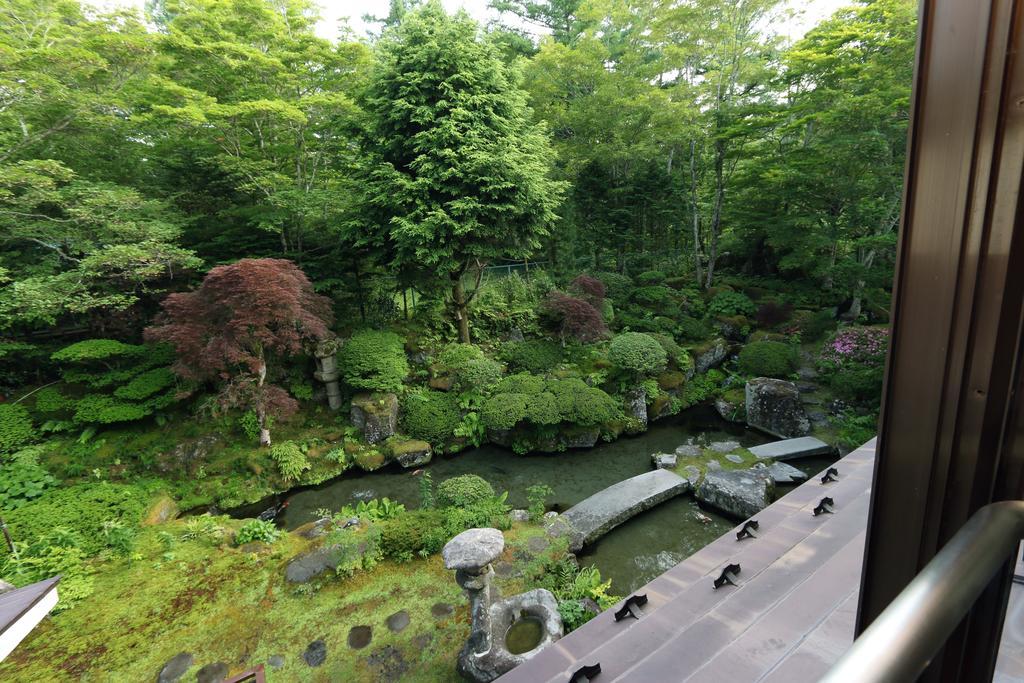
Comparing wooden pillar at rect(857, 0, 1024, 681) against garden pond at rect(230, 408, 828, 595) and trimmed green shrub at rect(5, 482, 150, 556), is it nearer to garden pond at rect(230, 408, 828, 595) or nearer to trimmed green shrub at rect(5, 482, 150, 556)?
garden pond at rect(230, 408, 828, 595)

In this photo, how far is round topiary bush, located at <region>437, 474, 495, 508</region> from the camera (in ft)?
14.4

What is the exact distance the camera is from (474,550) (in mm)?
2668

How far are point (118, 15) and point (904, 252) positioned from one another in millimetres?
9496

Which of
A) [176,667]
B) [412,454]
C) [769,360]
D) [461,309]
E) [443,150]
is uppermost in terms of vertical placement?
[443,150]

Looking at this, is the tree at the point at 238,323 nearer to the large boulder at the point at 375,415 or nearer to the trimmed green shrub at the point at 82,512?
the large boulder at the point at 375,415

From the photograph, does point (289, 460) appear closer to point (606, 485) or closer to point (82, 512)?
point (82, 512)

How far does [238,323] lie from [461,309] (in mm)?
3536

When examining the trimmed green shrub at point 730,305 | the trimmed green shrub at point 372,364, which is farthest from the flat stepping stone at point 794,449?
the trimmed green shrub at point 372,364

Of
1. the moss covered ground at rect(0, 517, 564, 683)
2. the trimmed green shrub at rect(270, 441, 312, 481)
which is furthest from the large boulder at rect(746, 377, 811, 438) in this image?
the trimmed green shrub at rect(270, 441, 312, 481)

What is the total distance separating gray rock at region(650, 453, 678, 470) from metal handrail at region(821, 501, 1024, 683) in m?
5.51

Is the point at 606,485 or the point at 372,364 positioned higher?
the point at 372,364

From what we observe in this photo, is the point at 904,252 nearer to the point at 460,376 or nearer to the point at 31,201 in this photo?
the point at 460,376

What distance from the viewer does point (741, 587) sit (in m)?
1.91

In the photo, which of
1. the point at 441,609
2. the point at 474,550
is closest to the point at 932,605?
the point at 474,550
